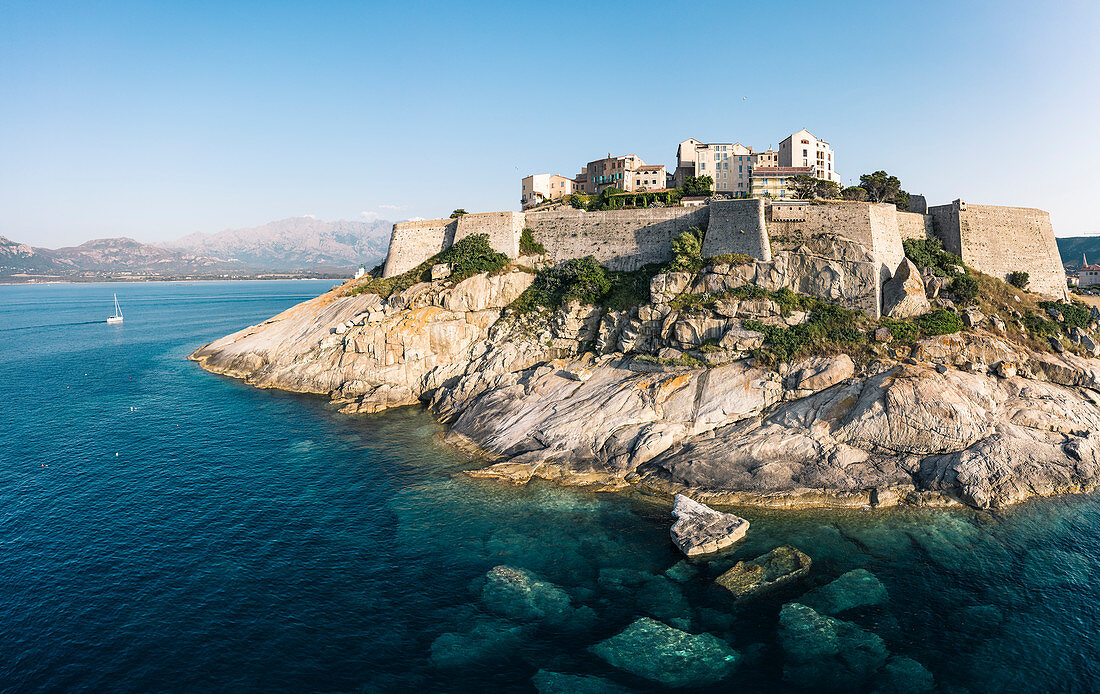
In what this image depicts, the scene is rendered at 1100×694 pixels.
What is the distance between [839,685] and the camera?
65.7ft

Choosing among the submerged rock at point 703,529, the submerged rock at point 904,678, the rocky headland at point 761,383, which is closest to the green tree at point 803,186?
the rocky headland at point 761,383

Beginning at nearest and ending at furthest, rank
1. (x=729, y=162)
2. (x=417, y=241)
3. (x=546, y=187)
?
(x=417, y=241)
(x=729, y=162)
(x=546, y=187)

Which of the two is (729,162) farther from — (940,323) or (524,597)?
(524,597)

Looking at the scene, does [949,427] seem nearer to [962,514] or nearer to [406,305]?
[962,514]

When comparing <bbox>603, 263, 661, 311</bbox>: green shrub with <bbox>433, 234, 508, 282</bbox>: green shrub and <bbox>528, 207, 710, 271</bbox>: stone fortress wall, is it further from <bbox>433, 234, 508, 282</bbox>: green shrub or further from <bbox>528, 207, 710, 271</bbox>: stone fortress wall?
<bbox>433, 234, 508, 282</bbox>: green shrub

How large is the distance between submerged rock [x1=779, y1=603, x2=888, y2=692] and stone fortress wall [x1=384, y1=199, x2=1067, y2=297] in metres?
35.0

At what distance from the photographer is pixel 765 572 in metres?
26.6

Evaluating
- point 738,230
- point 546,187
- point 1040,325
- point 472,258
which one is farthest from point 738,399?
point 546,187

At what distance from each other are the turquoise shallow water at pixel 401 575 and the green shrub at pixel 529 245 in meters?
29.8

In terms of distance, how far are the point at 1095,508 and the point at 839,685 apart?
83.9ft

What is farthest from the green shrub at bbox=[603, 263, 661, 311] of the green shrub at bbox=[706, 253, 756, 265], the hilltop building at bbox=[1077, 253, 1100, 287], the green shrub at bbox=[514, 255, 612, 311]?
the hilltop building at bbox=[1077, 253, 1100, 287]

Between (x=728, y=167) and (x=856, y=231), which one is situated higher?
(x=728, y=167)

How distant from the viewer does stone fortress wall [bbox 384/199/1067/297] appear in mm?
49781

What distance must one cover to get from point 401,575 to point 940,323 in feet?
150
